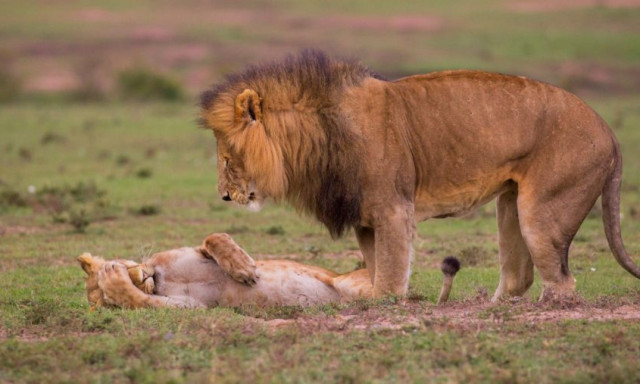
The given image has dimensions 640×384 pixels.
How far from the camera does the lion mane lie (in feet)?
20.9

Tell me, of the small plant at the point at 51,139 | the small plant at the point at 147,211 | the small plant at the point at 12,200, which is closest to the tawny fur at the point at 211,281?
the small plant at the point at 147,211

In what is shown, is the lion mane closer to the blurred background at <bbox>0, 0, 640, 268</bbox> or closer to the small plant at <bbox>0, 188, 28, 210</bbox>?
the blurred background at <bbox>0, 0, 640, 268</bbox>

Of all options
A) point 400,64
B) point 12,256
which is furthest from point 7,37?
point 12,256

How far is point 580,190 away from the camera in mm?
6406

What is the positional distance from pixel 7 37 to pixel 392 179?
44.4m

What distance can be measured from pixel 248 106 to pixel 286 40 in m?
38.8

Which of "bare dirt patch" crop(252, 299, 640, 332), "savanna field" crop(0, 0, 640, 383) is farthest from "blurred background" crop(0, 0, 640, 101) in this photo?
"bare dirt patch" crop(252, 299, 640, 332)

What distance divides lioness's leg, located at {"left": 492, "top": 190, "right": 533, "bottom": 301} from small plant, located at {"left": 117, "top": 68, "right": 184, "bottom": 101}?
2441 cm

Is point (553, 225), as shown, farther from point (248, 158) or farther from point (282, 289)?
point (248, 158)

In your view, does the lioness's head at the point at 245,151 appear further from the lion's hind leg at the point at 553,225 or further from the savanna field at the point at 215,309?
the lion's hind leg at the point at 553,225

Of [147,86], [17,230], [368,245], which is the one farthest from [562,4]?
[368,245]

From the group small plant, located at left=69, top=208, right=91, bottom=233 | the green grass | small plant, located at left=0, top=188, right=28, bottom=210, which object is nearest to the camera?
the green grass

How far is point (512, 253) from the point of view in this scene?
692cm

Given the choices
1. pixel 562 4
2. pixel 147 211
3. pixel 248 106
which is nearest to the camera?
pixel 248 106
